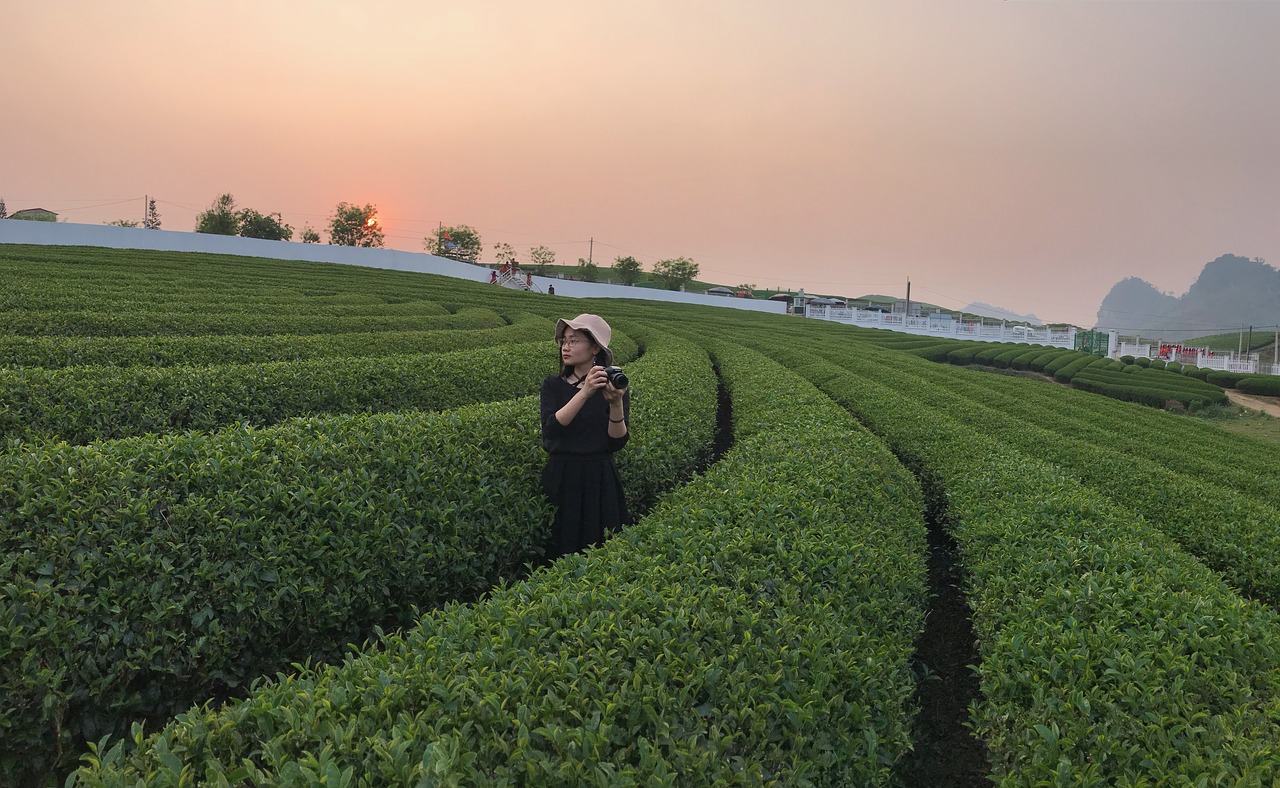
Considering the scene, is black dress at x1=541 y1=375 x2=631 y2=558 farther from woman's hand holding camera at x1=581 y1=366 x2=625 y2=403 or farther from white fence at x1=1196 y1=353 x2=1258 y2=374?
white fence at x1=1196 y1=353 x2=1258 y2=374

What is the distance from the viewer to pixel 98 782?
6.46 ft

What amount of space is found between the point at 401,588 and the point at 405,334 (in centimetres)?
1024

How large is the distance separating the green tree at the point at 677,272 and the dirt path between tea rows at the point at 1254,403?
174ft

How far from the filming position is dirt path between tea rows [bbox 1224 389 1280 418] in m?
26.0

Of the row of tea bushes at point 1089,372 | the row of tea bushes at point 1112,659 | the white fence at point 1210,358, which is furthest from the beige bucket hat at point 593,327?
the white fence at point 1210,358

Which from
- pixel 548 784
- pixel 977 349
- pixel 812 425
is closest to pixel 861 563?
pixel 548 784

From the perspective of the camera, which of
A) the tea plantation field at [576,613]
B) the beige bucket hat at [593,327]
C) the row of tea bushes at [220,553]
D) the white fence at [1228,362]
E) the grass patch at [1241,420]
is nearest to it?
the tea plantation field at [576,613]

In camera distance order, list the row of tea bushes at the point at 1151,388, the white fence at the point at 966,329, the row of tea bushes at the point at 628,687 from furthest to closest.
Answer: the white fence at the point at 966,329
the row of tea bushes at the point at 1151,388
the row of tea bushes at the point at 628,687

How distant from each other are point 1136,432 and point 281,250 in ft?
150

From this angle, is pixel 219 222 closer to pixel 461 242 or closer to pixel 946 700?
pixel 461 242

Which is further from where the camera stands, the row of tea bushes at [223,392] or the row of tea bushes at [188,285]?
the row of tea bushes at [188,285]

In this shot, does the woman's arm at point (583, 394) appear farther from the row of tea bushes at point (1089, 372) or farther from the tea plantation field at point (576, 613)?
the row of tea bushes at point (1089, 372)

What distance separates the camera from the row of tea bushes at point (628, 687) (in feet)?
7.14

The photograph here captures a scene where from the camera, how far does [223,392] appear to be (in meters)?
7.82
